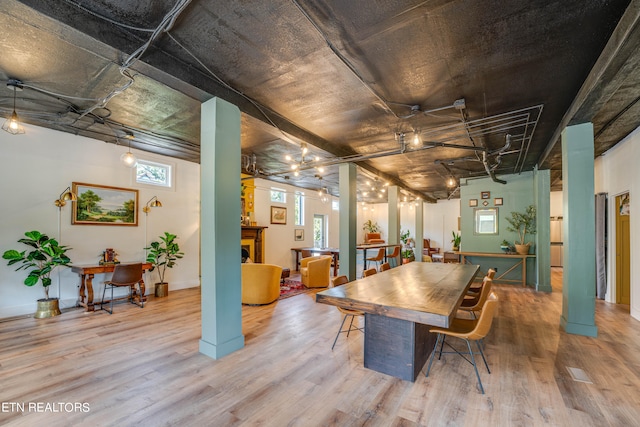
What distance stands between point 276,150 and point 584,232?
16.1 feet

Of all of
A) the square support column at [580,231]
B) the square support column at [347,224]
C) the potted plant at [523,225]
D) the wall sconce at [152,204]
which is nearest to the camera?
the square support column at [580,231]

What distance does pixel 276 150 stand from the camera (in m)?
5.62

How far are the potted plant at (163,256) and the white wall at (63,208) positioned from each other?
0.57ft

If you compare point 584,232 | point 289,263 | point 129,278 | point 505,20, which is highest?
point 505,20

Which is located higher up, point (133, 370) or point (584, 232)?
point (584, 232)

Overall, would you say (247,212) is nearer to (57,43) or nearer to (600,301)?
(57,43)

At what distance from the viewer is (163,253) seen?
6000 millimetres

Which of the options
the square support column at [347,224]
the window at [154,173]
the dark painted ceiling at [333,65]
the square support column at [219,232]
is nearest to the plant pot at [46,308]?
the window at [154,173]

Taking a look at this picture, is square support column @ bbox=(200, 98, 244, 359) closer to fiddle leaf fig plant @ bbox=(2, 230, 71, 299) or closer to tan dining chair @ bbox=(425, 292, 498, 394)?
tan dining chair @ bbox=(425, 292, 498, 394)

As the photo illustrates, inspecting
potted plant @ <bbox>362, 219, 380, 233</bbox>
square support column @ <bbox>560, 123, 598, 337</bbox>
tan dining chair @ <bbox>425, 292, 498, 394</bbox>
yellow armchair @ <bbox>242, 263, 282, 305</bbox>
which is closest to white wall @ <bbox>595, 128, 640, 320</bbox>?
square support column @ <bbox>560, 123, 598, 337</bbox>

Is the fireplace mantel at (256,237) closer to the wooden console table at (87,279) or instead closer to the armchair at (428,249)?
the wooden console table at (87,279)

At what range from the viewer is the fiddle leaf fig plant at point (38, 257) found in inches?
160

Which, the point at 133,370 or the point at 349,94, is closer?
the point at 133,370

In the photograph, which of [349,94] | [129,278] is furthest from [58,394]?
[349,94]
